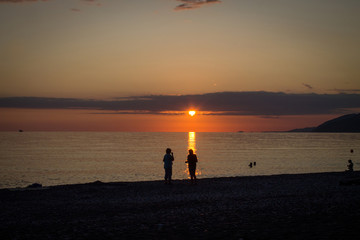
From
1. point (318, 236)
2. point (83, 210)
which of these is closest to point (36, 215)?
point (83, 210)

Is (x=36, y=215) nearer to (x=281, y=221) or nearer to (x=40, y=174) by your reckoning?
(x=281, y=221)

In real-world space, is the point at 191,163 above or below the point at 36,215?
above

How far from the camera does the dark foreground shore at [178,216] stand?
36.3ft

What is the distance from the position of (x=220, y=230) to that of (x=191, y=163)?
16543 mm

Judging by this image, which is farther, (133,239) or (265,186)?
(265,186)

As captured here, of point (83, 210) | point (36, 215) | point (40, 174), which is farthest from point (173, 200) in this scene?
point (40, 174)

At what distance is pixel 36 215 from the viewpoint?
16031mm

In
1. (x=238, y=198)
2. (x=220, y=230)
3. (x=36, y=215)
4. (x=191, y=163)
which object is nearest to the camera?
(x=220, y=230)

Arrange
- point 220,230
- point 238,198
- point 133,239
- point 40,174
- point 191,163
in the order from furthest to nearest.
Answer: point 40,174 → point 191,163 → point 238,198 → point 220,230 → point 133,239

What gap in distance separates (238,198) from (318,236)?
9.41m

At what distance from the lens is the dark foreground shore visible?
36.3ft

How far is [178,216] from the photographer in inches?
561

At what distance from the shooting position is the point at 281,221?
40.4ft

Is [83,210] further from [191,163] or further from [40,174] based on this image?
[40,174]
